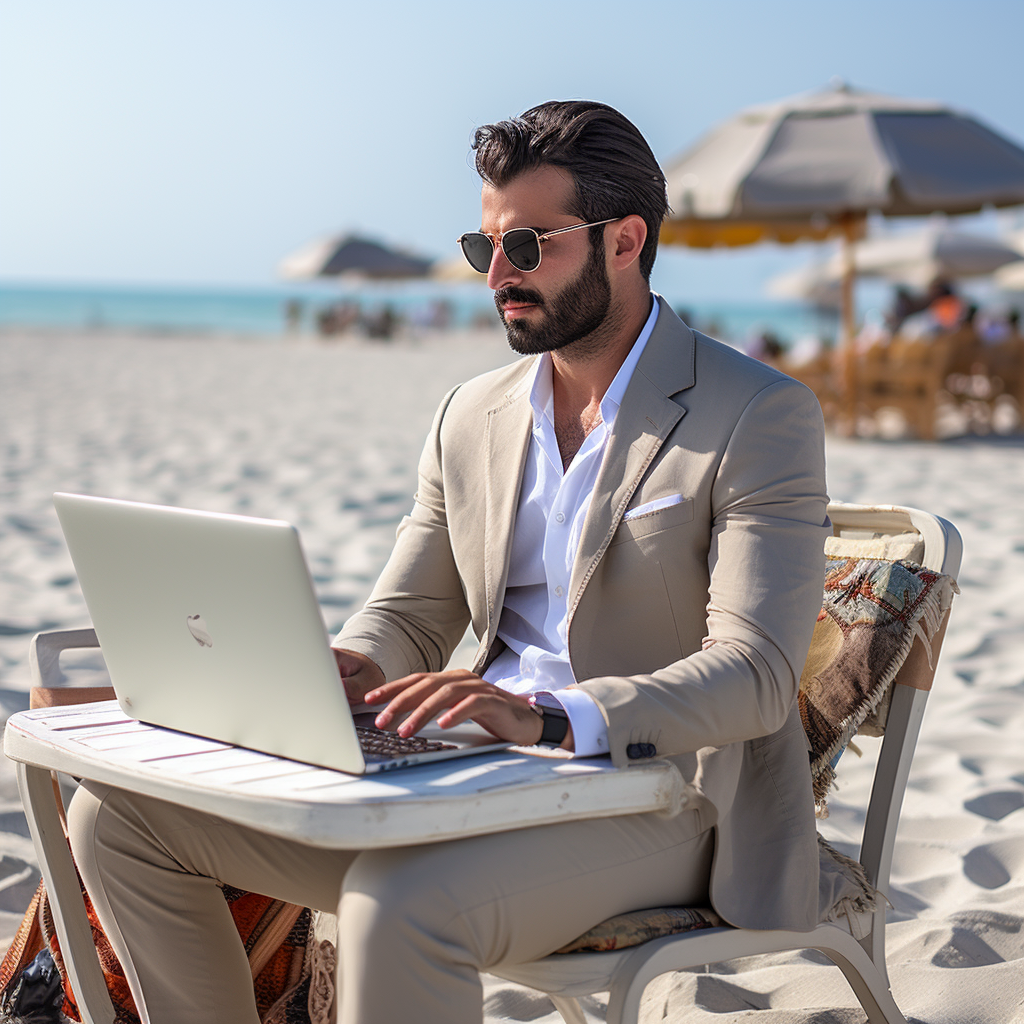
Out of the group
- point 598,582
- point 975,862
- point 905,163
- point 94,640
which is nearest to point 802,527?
point 598,582

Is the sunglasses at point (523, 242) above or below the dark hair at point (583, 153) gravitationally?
below

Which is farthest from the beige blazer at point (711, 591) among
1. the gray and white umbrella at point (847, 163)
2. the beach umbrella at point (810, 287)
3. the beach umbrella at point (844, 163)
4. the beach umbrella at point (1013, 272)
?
the beach umbrella at point (810, 287)

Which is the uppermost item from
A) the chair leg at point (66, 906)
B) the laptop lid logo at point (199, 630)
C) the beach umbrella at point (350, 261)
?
the beach umbrella at point (350, 261)

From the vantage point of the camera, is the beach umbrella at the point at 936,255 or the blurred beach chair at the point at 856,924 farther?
the beach umbrella at the point at 936,255

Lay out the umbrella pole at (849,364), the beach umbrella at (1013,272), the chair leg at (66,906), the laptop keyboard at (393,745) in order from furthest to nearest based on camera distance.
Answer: the beach umbrella at (1013,272), the umbrella pole at (849,364), the chair leg at (66,906), the laptop keyboard at (393,745)

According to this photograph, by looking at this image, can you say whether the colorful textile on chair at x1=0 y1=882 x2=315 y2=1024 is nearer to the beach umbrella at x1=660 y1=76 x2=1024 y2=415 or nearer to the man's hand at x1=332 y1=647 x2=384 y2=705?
the man's hand at x1=332 y1=647 x2=384 y2=705

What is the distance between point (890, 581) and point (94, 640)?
138cm

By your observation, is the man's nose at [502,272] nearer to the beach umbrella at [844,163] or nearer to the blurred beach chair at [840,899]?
the blurred beach chair at [840,899]

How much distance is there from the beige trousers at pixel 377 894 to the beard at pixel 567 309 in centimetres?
78

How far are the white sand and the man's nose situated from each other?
1335 mm

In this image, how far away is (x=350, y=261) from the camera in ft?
100

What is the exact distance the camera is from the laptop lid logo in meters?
1.49

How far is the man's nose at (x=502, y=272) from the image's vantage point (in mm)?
1938

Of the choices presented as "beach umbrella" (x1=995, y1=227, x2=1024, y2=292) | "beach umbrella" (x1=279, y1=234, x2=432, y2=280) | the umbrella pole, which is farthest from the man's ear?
"beach umbrella" (x1=279, y1=234, x2=432, y2=280)
